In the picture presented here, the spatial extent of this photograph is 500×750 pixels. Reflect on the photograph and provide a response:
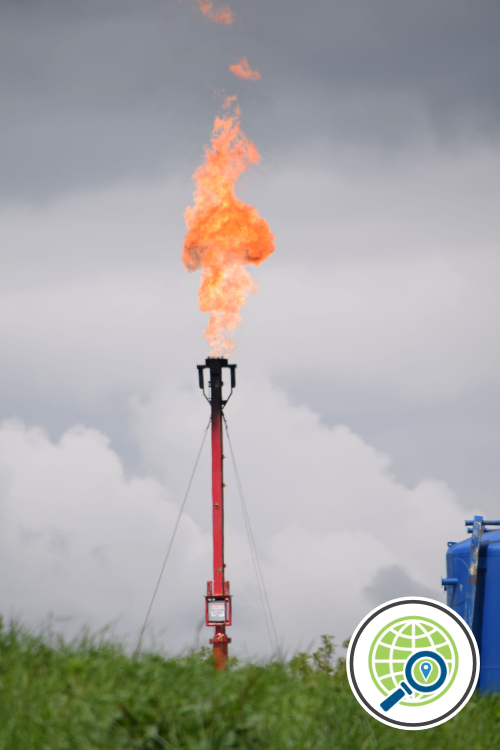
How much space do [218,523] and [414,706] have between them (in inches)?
410

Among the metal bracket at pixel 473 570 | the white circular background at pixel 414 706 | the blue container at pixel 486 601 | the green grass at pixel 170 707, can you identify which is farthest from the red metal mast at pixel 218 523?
the white circular background at pixel 414 706

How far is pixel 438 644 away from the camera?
6.17m

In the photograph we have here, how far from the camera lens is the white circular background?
5.97 m

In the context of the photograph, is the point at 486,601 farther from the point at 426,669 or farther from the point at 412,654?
the point at 412,654

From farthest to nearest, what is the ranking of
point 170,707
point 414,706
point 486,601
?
point 486,601
point 414,706
point 170,707

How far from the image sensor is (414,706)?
6.01 m

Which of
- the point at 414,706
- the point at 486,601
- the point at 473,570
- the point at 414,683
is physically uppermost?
the point at 473,570

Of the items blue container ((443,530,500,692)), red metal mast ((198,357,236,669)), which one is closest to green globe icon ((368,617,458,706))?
blue container ((443,530,500,692))

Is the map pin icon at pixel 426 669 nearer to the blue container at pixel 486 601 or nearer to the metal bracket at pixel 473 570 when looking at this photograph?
the blue container at pixel 486 601

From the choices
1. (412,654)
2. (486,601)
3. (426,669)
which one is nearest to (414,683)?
(426,669)

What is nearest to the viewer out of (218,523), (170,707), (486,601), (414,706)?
(170,707)

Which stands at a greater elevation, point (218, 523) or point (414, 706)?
point (218, 523)

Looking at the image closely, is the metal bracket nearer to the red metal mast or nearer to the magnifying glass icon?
the magnifying glass icon

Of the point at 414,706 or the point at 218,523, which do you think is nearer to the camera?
the point at 414,706
